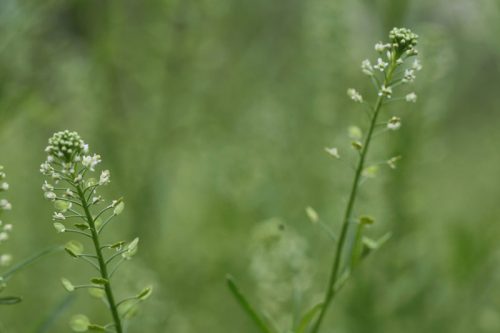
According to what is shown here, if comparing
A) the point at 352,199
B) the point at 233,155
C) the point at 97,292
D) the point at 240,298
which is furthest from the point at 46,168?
the point at 233,155

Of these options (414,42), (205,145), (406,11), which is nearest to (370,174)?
(414,42)

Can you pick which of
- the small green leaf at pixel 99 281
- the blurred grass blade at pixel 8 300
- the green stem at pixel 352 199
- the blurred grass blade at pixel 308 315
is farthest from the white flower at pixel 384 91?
the blurred grass blade at pixel 8 300

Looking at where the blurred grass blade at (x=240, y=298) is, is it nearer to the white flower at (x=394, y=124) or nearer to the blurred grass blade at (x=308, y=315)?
the blurred grass blade at (x=308, y=315)

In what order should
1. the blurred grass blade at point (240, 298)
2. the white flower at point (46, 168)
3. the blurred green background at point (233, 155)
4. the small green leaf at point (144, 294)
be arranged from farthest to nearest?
the blurred green background at point (233, 155) < the blurred grass blade at point (240, 298) < the small green leaf at point (144, 294) < the white flower at point (46, 168)

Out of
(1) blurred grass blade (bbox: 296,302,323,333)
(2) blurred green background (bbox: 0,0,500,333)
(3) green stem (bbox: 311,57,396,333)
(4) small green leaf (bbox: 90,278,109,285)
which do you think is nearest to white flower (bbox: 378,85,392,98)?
(3) green stem (bbox: 311,57,396,333)

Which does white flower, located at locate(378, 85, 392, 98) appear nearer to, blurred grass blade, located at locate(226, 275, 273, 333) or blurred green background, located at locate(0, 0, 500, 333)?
blurred grass blade, located at locate(226, 275, 273, 333)

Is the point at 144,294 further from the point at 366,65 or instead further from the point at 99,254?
the point at 366,65

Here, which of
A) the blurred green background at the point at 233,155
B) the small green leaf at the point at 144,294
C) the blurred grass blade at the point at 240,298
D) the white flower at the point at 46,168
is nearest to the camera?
the white flower at the point at 46,168

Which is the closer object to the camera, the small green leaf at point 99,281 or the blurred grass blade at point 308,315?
the small green leaf at point 99,281
